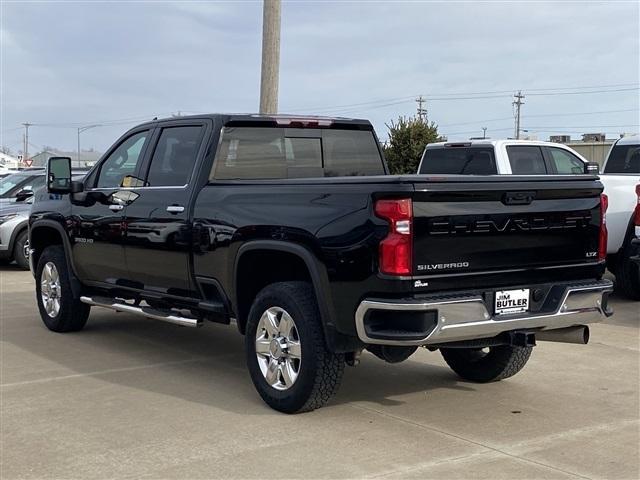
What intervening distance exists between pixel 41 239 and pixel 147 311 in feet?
7.88

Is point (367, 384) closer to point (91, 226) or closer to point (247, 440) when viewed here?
point (247, 440)

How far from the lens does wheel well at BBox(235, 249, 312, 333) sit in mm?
5640

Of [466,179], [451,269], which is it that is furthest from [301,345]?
[466,179]

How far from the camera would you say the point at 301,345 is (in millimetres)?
5332

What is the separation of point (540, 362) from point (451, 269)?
8.77 feet

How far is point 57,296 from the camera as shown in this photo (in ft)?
27.6

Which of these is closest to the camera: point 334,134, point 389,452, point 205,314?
point 389,452

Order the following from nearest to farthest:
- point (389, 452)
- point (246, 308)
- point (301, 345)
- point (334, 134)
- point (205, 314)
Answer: point (389, 452), point (301, 345), point (246, 308), point (205, 314), point (334, 134)

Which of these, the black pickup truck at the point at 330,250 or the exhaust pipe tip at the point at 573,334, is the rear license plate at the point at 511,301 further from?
the exhaust pipe tip at the point at 573,334

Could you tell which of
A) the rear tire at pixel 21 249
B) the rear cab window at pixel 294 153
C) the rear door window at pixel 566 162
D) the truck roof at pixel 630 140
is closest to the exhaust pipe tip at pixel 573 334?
the rear cab window at pixel 294 153

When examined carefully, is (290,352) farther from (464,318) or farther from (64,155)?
(64,155)

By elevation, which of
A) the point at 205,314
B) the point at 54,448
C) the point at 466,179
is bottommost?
the point at 54,448

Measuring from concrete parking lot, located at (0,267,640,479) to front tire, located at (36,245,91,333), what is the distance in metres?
0.45

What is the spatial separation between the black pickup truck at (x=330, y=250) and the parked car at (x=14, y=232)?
275 inches
